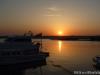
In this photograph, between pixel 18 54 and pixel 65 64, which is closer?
pixel 18 54

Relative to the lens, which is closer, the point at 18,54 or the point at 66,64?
the point at 18,54

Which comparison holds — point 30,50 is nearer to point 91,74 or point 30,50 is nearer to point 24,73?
point 24,73

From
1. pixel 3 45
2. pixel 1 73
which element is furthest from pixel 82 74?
pixel 3 45

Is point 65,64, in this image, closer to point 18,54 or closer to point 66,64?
point 66,64

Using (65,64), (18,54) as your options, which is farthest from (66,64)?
(18,54)

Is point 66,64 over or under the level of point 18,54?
under

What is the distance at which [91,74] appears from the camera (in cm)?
4362

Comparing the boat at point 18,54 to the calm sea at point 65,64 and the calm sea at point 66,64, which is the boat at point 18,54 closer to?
the calm sea at point 65,64

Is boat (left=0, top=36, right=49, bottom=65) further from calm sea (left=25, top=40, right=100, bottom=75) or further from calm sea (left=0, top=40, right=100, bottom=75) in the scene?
calm sea (left=25, top=40, right=100, bottom=75)

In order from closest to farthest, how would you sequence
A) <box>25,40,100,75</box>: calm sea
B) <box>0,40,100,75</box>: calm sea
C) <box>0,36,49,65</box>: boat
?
<box>0,40,100,75</box>: calm sea → <box>25,40,100,75</box>: calm sea → <box>0,36,49,65</box>: boat

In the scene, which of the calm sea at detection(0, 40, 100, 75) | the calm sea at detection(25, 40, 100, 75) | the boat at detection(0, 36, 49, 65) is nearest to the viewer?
the calm sea at detection(0, 40, 100, 75)

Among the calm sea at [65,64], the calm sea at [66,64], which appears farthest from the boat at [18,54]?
the calm sea at [66,64]

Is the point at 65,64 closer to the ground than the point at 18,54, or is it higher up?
closer to the ground

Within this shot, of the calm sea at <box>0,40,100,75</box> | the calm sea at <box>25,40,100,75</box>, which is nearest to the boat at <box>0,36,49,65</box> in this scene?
the calm sea at <box>0,40,100,75</box>
